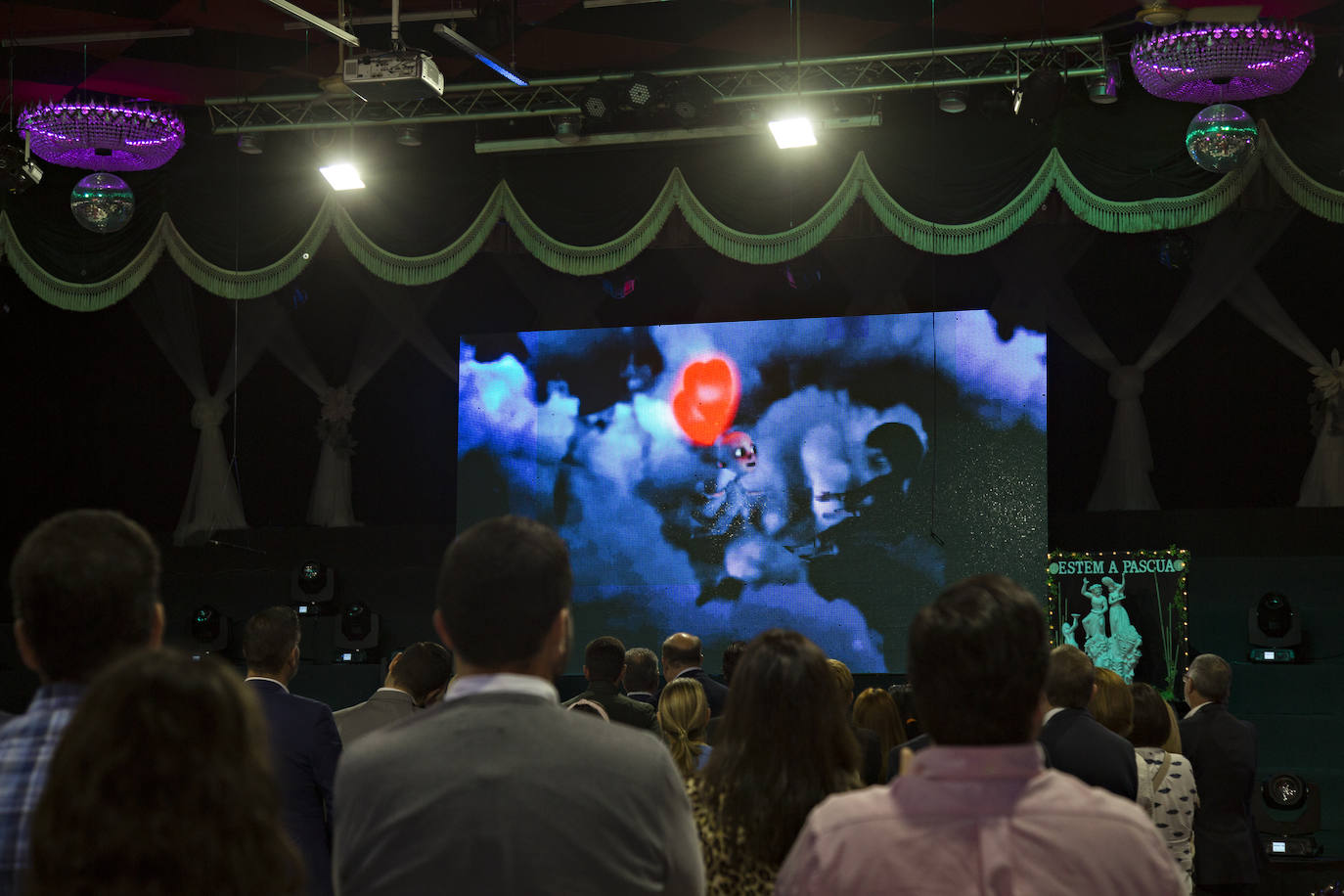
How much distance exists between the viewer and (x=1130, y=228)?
842 centimetres

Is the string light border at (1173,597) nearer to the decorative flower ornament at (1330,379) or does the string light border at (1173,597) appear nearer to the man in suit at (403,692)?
the decorative flower ornament at (1330,379)

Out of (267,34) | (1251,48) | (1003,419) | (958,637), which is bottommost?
(958,637)

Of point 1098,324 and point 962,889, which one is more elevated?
point 1098,324

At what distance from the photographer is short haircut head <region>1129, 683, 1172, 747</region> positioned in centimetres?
466

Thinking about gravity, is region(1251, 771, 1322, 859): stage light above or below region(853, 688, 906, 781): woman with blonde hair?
below

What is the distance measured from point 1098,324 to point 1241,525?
6.14ft

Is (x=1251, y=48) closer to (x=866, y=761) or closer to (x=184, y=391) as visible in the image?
(x=866, y=761)

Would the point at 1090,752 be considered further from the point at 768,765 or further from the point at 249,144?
the point at 249,144

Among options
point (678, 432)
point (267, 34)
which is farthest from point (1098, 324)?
point (267, 34)

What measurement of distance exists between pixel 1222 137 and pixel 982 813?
6.91 meters

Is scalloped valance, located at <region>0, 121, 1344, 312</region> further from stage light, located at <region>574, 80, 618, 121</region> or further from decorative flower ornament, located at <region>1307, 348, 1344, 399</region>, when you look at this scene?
decorative flower ornament, located at <region>1307, 348, 1344, 399</region>

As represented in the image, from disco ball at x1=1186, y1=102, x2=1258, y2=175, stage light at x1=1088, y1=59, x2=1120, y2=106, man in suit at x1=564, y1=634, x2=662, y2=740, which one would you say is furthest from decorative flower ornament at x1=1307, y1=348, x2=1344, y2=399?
man in suit at x1=564, y1=634, x2=662, y2=740

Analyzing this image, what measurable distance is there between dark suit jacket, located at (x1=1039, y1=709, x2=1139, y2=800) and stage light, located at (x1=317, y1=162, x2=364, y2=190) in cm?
634

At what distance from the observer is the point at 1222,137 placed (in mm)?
7625
